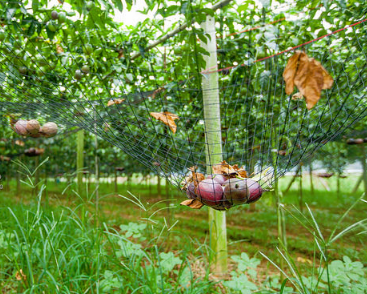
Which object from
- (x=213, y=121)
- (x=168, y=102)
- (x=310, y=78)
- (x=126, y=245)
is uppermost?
(x=168, y=102)

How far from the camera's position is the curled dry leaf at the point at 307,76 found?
0.44m

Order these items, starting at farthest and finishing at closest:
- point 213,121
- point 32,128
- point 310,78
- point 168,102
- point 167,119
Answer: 1. point 168,102
2. point 213,121
3. point 32,128
4. point 167,119
5. point 310,78

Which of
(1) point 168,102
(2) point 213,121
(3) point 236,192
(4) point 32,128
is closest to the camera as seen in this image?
(3) point 236,192

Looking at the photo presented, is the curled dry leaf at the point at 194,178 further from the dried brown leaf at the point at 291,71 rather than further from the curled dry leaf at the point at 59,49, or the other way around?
the curled dry leaf at the point at 59,49

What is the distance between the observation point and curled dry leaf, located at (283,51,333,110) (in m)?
0.44

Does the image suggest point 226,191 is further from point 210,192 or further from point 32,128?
point 32,128

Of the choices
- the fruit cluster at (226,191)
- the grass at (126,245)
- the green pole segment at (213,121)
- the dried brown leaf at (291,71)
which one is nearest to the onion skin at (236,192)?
the fruit cluster at (226,191)

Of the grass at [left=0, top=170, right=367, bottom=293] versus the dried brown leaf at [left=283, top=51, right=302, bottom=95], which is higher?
the dried brown leaf at [left=283, top=51, right=302, bottom=95]

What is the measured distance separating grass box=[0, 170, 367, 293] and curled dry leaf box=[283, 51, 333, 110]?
788mm

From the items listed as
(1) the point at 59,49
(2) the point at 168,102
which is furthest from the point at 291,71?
(1) the point at 59,49

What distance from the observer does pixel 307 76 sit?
45 cm

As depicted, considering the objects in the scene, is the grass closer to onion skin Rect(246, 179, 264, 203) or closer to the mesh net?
the mesh net

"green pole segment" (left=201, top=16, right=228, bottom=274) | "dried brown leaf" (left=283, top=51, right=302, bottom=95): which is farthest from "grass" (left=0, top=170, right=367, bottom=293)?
"dried brown leaf" (left=283, top=51, right=302, bottom=95)

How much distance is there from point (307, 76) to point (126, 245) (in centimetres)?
158
